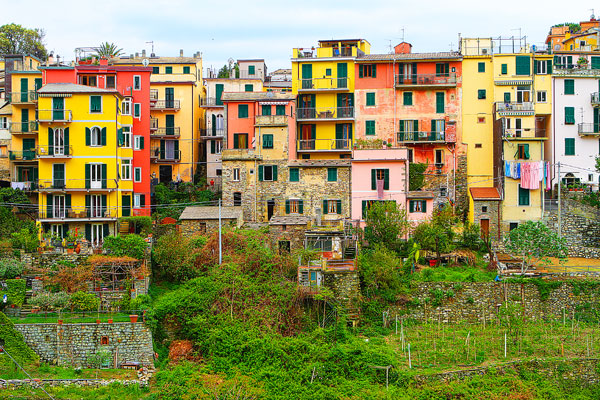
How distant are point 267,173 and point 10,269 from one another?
63.3 ft

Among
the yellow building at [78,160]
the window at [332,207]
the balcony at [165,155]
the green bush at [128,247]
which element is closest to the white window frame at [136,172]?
the yellow building at [78,160]

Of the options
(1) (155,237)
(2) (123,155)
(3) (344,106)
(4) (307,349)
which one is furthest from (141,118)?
(4) (307,349)

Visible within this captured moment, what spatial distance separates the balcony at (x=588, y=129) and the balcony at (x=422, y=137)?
10.2 metres

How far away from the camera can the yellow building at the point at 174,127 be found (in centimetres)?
6288

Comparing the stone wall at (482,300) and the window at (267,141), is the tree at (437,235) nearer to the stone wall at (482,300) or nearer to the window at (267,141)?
the stone wall at (482,300)

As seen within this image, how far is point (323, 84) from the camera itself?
6041 centimetres

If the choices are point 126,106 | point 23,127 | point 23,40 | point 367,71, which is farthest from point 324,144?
point 23,40

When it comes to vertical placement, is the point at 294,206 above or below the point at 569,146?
below

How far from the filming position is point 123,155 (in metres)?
53.3

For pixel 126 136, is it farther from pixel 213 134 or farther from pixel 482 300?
pixel 482 300

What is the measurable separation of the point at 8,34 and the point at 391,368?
202 ft

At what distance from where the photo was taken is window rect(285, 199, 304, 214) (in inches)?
2117

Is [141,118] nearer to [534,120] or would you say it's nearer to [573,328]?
[534,120]

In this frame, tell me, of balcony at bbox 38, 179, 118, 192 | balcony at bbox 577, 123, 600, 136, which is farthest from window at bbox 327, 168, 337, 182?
balcony at bbox 577, 123, 600, 136
